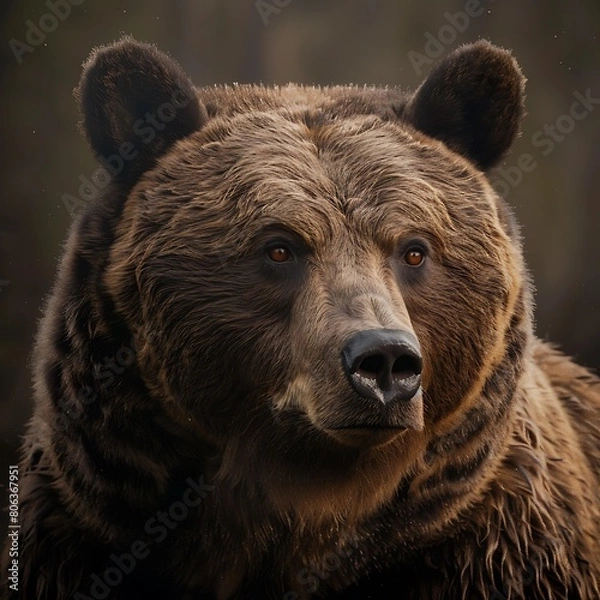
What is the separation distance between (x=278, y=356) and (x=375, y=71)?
6.49 meters

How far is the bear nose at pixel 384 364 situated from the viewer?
4.34 m

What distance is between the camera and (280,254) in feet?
16.4

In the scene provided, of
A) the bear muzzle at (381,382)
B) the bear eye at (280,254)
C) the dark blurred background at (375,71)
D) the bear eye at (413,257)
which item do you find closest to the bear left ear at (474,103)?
the bear eye at (413,257)

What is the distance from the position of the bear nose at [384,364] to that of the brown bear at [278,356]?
33 centimetres

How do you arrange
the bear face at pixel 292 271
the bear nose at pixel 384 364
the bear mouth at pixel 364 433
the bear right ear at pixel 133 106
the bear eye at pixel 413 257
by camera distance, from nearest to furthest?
the bear nose at pixel 384 364 < the bear mouth at pixel 364 433 < the bear face at pixel 292 271 < the bear eye at pixel 413 257 < the bear right ear at pixel 133 106

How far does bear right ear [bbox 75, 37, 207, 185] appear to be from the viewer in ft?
17.4

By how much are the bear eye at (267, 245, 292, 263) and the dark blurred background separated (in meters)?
4.83

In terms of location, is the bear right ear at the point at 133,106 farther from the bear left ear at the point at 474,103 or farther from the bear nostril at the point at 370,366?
the bear nostril at the point at 370,366

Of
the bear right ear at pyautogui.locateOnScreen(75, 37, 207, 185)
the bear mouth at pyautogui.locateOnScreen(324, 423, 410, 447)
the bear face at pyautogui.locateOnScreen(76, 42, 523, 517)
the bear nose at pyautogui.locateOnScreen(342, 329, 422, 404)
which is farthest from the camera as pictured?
the bear right ear at pyautogui.locateOnScreen(75, 37, 207, 185)

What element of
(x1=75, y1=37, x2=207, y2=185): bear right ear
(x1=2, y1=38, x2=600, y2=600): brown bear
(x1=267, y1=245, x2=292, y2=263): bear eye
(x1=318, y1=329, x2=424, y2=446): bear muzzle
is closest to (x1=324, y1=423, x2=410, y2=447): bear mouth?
(x1=318, y1=329, x2=424, y2=446): bear muzzle

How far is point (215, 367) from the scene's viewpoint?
5098 mm

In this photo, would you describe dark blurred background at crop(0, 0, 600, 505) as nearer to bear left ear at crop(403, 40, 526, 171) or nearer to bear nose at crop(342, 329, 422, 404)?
bear left ear at crop(403, 40, 526, 171)

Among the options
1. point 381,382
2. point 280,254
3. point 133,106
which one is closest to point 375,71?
point 133,106

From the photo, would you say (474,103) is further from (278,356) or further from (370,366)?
(370,366)
